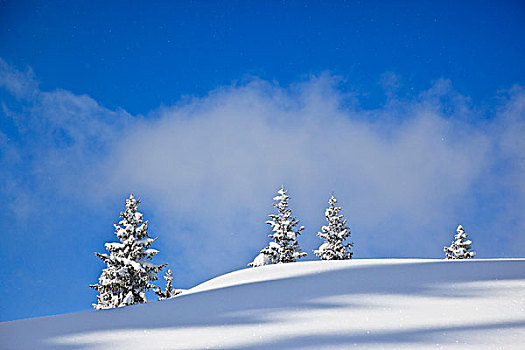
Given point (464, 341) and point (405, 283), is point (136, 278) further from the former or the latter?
point (464, 341)

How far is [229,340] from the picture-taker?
649 cm

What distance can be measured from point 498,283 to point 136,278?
1884cm

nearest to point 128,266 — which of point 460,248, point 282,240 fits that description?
point 282,240

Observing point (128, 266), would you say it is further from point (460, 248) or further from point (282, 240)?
point (460, 248)

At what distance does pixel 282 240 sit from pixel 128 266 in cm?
1379

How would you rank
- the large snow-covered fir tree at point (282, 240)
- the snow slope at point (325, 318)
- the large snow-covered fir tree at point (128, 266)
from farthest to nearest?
1. the large snow-covered fir tree at point (282, 240)
2. the large snow-covered fir tree at point (128, 266)
3. the snow slope at point (325, 318)

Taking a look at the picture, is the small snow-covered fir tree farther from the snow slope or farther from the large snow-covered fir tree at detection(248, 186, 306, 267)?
the snow slope

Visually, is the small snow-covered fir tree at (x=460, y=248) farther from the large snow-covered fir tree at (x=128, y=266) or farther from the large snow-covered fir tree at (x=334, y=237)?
the large snow-covered fir tree at (x=128, y=266)

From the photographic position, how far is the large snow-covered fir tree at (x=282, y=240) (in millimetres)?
33062

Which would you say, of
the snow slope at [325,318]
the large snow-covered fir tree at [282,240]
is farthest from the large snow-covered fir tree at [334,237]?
the snow slope at [325,318]

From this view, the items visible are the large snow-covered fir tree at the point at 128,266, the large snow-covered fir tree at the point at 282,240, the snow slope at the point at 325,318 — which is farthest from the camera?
the large snow-covered fir tree at the point at 282,240

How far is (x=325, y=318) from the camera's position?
7367 millimetres

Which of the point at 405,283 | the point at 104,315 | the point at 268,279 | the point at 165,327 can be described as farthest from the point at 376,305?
the point at 104,315

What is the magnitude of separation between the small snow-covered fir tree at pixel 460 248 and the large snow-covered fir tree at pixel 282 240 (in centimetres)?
1774
